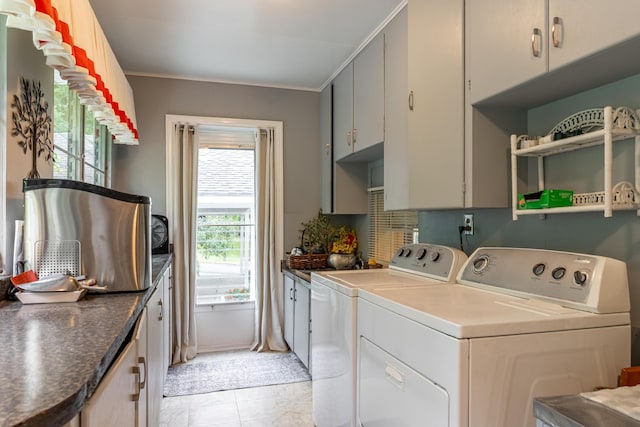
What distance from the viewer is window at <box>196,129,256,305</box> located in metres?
3.76

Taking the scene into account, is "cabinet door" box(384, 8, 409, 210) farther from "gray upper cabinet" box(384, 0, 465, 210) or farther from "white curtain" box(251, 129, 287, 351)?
"white curtain" box(251, 129, 287, 351)

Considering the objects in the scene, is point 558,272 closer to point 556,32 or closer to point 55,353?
point 556,32

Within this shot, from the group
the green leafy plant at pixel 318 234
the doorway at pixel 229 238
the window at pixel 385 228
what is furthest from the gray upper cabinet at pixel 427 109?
the doorway at pixel 229 238

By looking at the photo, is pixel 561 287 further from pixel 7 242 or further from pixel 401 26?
pixel 7 242

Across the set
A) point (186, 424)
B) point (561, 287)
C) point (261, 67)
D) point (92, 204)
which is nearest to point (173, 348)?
point (186, 424)

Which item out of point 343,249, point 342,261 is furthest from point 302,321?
point 343,249

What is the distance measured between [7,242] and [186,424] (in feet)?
4.95

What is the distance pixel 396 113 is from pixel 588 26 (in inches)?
49.3

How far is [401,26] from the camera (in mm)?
2352

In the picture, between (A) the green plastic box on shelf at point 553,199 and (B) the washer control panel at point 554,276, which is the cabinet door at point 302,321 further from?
(A) the green plastic box on shelf at point 553,199

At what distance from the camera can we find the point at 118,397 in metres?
0.98

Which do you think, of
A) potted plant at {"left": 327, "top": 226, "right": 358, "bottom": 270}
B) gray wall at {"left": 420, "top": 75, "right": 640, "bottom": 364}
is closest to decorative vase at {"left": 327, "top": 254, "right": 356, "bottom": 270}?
potted plant at {"left": 327, "top": 226, "right": 358, "bottom": 270}

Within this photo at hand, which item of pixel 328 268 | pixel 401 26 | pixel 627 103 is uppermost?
pixel 401 26

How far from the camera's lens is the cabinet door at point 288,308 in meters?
3.48
